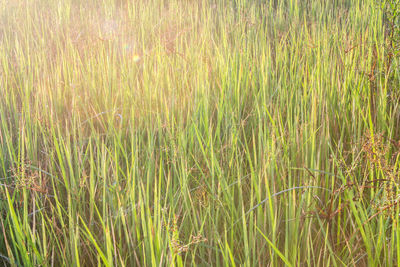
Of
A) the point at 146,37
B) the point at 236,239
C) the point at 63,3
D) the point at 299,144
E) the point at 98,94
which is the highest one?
the point at 63,3

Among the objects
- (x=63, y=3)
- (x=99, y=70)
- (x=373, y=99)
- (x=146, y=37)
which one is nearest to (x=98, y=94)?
(x=99, y=70)

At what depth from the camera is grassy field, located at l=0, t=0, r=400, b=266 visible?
2.42 ft

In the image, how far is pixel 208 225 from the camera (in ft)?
2.80

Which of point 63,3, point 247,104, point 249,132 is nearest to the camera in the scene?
point 249,132

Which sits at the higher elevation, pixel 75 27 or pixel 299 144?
pixel 75 27

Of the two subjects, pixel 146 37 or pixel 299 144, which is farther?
pixel 146 37

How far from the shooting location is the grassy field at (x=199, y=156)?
29.0 inches

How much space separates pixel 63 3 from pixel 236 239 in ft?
9.32

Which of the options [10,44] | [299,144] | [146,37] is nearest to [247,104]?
[299,144]

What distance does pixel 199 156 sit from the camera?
109 cm

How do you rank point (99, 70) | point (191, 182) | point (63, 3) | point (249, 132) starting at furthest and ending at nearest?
point (63, 3)
point (99, 70)
point (249, 132)
point (191, 182)

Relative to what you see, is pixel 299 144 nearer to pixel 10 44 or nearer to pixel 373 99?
pixel 373 99

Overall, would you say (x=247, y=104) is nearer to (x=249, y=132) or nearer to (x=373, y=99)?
(x=249, y=132)

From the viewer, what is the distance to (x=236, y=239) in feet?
2.67
